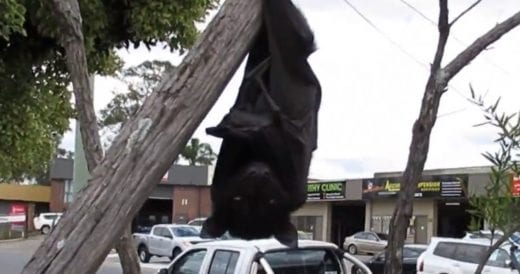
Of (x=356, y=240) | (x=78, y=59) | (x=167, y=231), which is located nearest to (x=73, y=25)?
(x=78, y=59)

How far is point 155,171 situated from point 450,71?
2.29 m

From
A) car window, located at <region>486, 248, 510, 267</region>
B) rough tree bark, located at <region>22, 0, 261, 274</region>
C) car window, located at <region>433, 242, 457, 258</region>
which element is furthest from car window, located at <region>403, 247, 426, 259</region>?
rough tree bark, located at <region>22, 0, 261, 274</region>

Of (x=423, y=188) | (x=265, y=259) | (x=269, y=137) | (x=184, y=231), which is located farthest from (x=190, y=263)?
(x=423, y=188)

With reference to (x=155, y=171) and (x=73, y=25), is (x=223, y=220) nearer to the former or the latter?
(x=155, y=171)

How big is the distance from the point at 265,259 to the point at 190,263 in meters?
1.68

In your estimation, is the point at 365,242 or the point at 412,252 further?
the point at 365,242

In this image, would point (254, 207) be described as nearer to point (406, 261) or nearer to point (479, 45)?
point (479, 45)

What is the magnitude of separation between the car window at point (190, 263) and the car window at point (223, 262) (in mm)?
281

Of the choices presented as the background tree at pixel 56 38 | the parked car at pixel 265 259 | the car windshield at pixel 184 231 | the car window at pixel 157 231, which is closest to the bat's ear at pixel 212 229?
the background tree at pixel 56 38

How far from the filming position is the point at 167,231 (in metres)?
29.9

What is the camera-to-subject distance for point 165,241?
1159 inches

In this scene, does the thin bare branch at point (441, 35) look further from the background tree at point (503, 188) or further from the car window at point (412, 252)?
the car window at point (412, 252)

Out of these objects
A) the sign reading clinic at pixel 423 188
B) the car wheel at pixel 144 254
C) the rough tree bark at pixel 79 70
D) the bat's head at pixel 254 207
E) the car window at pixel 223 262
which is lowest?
the car wheel at pixel 144 254

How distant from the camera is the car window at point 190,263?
11266 millimetres
